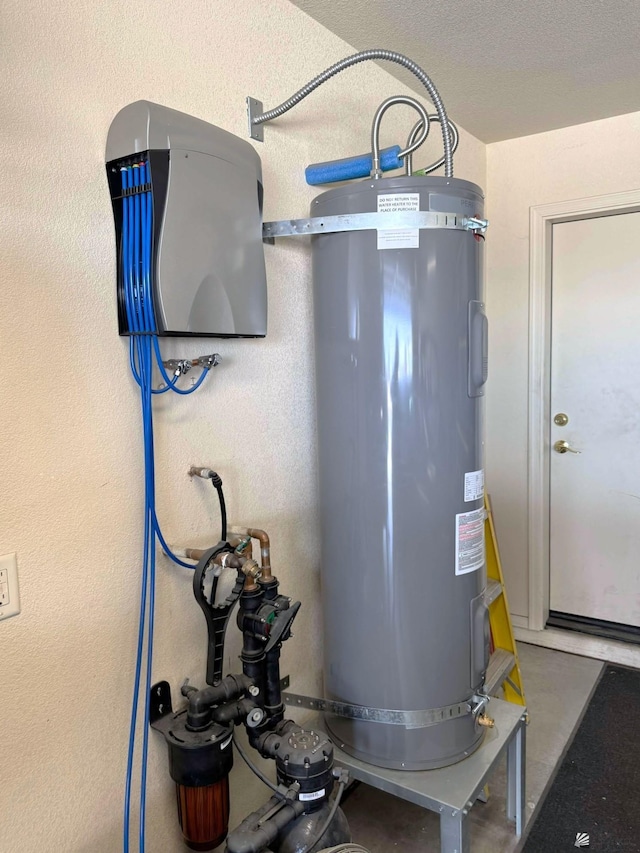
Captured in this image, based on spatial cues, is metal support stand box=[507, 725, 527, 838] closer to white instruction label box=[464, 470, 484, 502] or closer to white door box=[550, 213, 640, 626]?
white instruction label box=[464, 470, 484, 502]

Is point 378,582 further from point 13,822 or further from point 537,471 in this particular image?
point 537,471

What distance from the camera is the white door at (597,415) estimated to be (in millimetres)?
2742

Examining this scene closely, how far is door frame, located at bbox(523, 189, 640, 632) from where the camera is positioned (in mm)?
2803

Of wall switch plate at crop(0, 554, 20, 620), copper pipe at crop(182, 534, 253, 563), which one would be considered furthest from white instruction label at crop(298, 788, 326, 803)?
wall switch plate at crop(0, 554, 20, 620)

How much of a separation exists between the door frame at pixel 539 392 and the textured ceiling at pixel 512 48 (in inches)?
16.7

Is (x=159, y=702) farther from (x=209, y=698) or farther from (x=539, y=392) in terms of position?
(x=539, y=392)

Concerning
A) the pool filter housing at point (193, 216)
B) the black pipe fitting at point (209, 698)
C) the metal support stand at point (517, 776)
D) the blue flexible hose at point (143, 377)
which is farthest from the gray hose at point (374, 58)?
the metal support stand at point (517, 776)

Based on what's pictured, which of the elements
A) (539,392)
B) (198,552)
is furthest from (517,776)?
(539,392)

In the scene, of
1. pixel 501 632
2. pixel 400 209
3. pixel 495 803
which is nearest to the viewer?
pixel 400 209

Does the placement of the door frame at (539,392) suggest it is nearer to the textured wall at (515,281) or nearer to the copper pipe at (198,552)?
the textured wall at (515,281)

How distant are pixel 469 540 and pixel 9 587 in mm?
1032

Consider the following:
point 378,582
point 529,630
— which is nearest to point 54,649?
point 378,582

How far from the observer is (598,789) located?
1.95 m

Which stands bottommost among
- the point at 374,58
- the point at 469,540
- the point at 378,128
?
the point at 469,540
